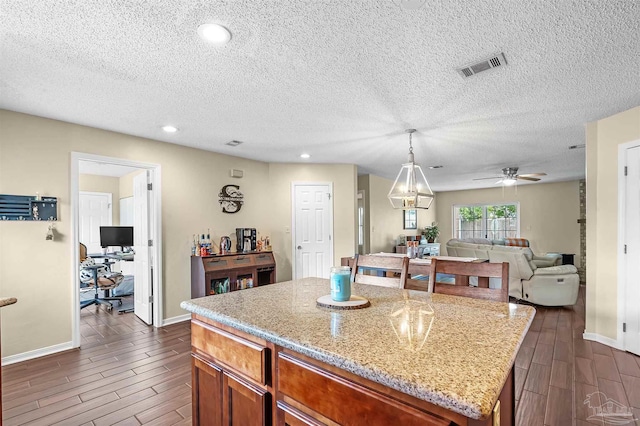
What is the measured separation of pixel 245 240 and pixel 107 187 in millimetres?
4242

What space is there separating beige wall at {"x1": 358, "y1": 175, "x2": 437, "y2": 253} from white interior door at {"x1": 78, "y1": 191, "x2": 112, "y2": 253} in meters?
5.54

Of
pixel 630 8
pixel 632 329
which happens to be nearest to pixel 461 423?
pixel 630 8

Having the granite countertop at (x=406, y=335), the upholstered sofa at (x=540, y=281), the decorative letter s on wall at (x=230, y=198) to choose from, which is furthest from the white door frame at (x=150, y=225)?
the upholstered sofa at (x=540, y=281)

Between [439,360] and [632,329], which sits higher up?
[439,360]

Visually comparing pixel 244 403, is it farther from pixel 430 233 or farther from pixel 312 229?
pixel 430 233

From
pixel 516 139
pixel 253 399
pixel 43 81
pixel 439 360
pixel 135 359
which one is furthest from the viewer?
pixel 516 139

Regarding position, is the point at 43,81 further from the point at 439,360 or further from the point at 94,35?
the point at 439,360

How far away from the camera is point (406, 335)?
112cm

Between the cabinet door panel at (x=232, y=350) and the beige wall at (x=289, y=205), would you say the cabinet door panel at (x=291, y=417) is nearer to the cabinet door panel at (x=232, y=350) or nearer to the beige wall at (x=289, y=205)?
the cabinet door panel at (x=232, y=350)

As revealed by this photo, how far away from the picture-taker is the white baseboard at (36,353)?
2945mm

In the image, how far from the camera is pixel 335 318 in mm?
1323

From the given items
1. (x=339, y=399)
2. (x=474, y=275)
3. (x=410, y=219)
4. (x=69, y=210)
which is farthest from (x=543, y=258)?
(x=69, y=210)

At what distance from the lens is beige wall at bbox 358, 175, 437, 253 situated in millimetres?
7090

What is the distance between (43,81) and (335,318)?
9.09ft
